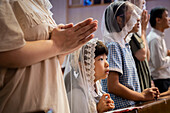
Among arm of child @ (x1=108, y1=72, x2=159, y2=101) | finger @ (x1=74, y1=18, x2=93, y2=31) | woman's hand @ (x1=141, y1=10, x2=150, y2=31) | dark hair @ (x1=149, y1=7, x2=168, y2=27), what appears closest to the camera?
finger @ (x1=74, y1=18, x2=93, y2=31)

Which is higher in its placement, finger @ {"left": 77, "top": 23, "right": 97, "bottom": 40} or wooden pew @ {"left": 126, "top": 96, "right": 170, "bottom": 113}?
finger @ {"left": 77, "top": 23, "right": 97, "bottom": 40}

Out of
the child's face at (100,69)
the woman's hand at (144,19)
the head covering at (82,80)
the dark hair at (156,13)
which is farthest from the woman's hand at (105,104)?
the dark hair at (156,13)

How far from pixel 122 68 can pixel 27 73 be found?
1.42 meters

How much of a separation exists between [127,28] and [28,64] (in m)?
1.68

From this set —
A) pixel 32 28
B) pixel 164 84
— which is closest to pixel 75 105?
pixel 32 28

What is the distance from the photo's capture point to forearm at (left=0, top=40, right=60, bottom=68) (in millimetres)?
987

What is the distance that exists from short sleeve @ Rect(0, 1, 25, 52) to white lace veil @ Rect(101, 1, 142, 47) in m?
1.49

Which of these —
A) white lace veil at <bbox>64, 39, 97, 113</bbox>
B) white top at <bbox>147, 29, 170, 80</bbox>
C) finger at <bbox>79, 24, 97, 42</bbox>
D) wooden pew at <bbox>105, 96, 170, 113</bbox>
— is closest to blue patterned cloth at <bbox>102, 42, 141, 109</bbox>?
wooden pew at <bbox>105, 96, 170, 113</bbox>

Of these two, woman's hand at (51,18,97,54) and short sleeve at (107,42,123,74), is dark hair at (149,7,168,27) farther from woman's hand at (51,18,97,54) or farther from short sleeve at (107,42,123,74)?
woman's hand at (51,18,97,54)

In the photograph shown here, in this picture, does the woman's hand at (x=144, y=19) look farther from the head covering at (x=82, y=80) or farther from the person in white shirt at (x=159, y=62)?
the head covering at (x=82, y=80)

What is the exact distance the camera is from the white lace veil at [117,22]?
243cm

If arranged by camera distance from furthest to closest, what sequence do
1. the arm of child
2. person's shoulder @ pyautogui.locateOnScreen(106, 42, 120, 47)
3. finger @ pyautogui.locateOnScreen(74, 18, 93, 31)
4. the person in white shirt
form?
the person in white shirt
person's shoulder @ pyautogui.locateOnScreen(106, 42, 120, 47)
the arm of child
finger @ pyautogui.locateOnScreen(74, 18, 93, 31)

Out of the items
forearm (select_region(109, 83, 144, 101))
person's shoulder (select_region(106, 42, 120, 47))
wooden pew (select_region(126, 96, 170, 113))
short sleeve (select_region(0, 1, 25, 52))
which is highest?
person's shoulder (select_region(106, 42, 120, 47))

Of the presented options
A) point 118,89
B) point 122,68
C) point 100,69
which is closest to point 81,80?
point 100,69
